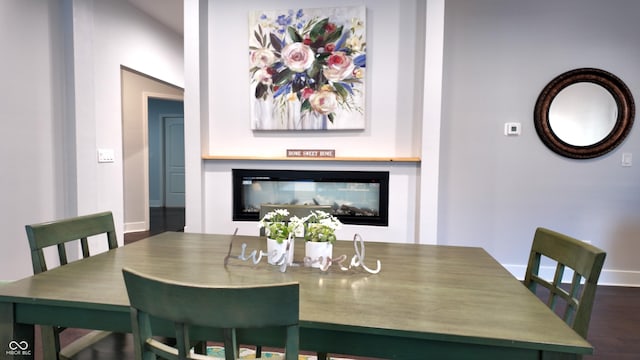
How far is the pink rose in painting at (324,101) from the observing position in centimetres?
297

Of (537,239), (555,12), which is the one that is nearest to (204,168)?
(537,239)

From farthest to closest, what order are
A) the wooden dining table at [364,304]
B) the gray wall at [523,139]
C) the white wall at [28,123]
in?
1. the gray wall at [523,139]
2. the white wall at [28,123]
3. the wooden dining table at [364,304]

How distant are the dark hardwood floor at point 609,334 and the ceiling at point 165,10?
3.07 meters

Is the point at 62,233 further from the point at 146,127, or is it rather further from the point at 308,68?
the point at 146,127

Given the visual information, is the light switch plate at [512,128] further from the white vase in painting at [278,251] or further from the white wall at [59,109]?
Answer: the white wall at [59,109]

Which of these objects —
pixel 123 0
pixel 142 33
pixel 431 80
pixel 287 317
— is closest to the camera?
pixel 287 317

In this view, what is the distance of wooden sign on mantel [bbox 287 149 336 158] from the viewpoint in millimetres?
2986

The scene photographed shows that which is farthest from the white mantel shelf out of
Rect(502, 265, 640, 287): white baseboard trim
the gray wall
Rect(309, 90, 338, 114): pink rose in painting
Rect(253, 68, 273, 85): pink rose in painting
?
Rect(502, 265, 640, 287): white baseboard trim

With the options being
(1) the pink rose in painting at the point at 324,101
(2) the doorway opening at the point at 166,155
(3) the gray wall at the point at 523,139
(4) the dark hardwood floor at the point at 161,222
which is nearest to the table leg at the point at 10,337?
(1) the pink rose in painting at the point at 324,101

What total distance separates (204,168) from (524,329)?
280 centimetres

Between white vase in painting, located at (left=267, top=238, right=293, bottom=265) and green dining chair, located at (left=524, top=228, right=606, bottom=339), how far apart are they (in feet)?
2.96

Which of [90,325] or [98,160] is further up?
[98,160]

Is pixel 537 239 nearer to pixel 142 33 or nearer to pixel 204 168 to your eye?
pixel 204 168

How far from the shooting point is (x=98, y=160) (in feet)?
10.3
